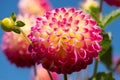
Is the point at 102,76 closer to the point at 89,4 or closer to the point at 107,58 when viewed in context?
the point at 107,58

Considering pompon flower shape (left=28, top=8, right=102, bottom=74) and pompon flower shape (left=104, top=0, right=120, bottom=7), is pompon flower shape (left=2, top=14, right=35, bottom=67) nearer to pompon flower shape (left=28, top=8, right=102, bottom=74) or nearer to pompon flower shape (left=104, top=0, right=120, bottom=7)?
pompon flower shape (left=104, top=0, right=120, bottom=7)

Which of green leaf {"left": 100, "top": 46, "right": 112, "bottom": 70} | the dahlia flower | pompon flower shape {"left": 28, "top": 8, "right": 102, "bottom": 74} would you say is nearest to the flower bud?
pompon flower shape {"left": 28, "top": 8, "right": 102, "bottom": 74}

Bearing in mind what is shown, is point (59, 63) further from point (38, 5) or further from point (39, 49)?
point (38, 5)

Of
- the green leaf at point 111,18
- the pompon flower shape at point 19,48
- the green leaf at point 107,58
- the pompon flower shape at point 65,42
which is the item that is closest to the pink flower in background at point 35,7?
the green leaf at point 107,58

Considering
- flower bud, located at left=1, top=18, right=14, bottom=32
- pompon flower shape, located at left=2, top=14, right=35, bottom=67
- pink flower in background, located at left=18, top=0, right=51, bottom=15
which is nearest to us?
flower bud, located at left=1, top=18, right=14, bottom=32

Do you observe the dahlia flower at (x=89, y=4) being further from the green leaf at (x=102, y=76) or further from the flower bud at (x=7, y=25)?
the flower bud at (x=7, y=25)

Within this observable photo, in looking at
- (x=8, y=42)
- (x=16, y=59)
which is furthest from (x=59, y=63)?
(x=8, y=42)
